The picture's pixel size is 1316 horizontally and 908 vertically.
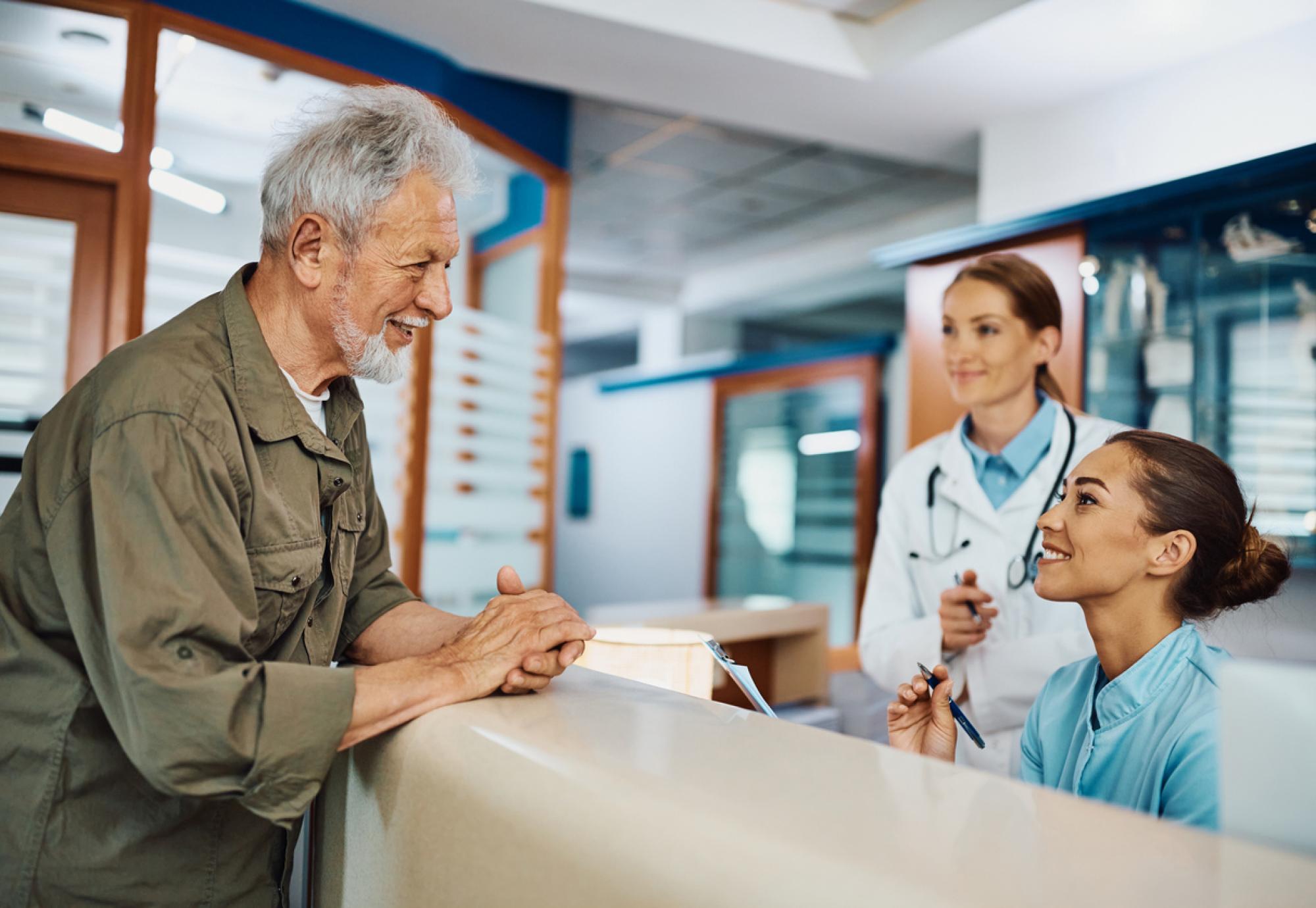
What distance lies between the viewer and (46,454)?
1247mm

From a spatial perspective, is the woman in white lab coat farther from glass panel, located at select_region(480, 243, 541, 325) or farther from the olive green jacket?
glass panel, located at select_region(480, 243, 541, 325)

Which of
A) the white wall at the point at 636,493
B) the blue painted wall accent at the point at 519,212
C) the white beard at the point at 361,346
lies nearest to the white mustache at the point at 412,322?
the white beard at the point at 361,346

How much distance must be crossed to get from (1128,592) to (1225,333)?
2.03 meters

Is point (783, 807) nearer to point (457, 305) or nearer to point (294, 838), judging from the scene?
point (294, 838)

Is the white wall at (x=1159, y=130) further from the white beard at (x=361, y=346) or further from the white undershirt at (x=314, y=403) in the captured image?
the white undershirt at (x=314, y=403)

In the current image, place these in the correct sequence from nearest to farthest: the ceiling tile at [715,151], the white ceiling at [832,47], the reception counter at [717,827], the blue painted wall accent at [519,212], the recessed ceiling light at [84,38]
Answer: the reception counter at [717,827], the recessed ceiling light at [84,38], the white ceiling at [832,47], the blue painted wall accent at [519,212], the ceiling tile at [715,151]

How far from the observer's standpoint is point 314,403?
1.55 m

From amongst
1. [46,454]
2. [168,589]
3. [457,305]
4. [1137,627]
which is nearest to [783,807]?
[168,589]

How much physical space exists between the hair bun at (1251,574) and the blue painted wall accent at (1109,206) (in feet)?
5.70

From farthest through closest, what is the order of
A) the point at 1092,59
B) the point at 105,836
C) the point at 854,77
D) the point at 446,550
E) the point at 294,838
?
the point at 446,550, the point at 854,77, the point at 1092,59, the point at 294,838, the point at 105,836

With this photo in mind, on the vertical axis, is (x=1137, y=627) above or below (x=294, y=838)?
above

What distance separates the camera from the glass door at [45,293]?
3473mm

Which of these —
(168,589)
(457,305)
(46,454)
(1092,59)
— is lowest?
(168,589)

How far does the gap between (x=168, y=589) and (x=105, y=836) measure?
0.39 metres
